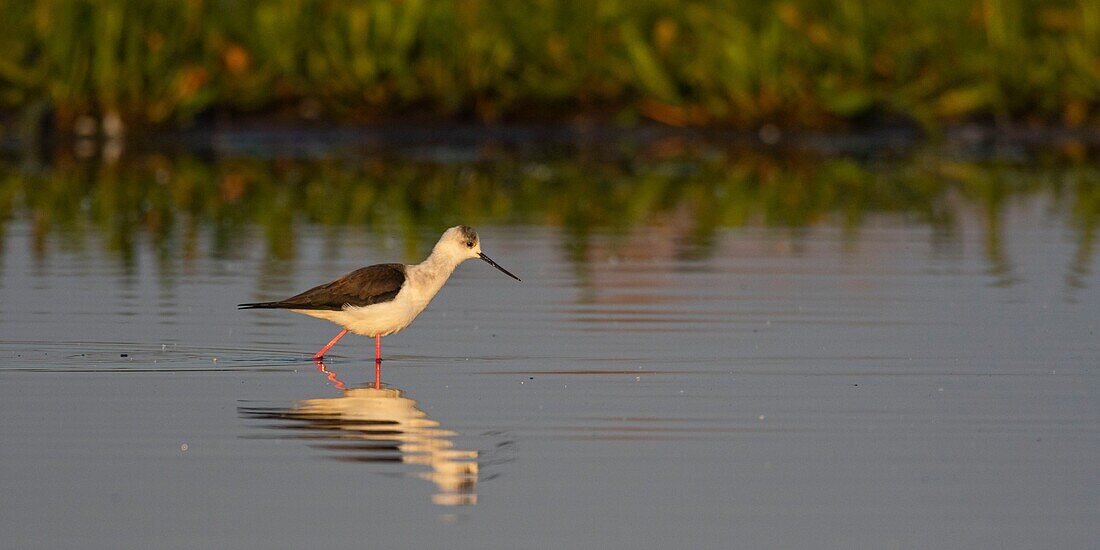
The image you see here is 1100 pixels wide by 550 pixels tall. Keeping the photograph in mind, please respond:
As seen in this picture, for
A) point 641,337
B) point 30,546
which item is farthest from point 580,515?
point 641,337

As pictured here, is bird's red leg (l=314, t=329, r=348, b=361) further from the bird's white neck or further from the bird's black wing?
the bird's white neck

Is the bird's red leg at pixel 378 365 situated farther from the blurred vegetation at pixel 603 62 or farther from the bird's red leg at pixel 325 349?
the blurred vegetation at pixel 603 62

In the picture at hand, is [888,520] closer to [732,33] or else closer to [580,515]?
[580,515]

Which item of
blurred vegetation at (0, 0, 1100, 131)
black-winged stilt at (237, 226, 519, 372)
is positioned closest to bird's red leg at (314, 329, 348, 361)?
black-winged stilt at (237, 226, 519, 372)

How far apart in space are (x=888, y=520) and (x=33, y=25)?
69.9ft

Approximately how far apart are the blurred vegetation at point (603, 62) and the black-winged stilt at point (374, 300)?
659 inches

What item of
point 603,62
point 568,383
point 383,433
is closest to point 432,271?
point 568,383

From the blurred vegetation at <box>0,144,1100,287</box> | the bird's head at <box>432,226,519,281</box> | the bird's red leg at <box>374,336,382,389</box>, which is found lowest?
the bird's red leg at <box>374,336,382,389</box>

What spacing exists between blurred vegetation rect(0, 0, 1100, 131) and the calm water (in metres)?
8.41

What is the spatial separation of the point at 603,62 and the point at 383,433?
69.3ft

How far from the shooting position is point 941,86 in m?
29.1

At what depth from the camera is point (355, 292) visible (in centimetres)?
1035

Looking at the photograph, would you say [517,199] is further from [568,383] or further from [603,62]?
[568,383]

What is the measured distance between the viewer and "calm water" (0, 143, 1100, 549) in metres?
6.79
